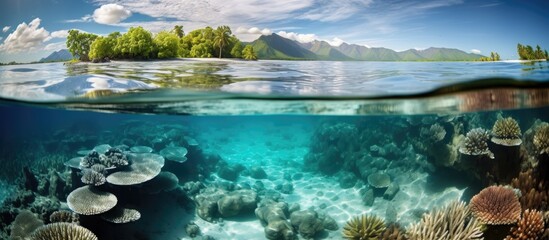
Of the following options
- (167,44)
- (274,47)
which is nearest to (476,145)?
(274,47)

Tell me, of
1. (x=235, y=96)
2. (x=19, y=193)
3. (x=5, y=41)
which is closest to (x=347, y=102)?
(x=235, y=96)

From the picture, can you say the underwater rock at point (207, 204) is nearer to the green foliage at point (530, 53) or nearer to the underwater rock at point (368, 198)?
the underwater rock at point (368, 198)

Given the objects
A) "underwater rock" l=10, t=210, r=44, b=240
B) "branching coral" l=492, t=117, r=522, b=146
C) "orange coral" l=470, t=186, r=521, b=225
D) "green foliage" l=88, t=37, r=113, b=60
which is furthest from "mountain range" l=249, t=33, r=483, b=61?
"underwater rock" l=10, t=210, r=44, b=240

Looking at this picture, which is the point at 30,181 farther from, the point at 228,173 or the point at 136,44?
the point at 136,44

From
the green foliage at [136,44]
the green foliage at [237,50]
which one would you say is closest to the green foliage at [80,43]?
the green foliage at [136,44]

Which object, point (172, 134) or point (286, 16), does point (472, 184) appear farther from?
point (172, 134)

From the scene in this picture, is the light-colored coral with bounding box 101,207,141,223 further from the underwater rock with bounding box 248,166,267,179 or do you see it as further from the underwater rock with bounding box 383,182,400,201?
the underwater rock with bounding box 383,182,400,201
